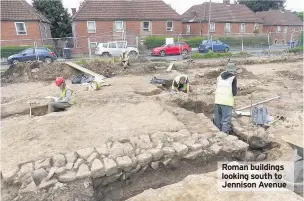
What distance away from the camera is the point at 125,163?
13.9ft

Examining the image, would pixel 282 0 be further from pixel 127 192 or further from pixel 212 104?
pixel 127 192

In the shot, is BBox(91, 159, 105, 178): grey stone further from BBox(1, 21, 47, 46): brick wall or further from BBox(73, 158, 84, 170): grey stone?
BBox(1, 21, 47, 46): brick wall

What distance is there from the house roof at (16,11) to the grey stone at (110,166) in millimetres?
24231

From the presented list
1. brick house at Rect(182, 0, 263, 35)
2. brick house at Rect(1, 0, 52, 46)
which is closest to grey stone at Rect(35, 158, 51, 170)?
brick house at Rect(1, 0, 52, 46)

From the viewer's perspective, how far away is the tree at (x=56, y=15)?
30.1 metres

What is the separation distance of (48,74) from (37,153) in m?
9.85

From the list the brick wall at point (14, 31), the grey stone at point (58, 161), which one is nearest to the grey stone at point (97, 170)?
the grey stone at point (58, 161)

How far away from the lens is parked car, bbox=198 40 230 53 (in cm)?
2306

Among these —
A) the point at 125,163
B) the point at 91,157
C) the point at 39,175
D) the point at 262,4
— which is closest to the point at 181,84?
the point at 125,163

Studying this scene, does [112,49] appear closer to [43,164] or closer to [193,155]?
[193,155]

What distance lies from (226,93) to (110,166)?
3.00 metres

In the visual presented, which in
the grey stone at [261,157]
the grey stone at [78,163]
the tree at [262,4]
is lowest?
the grey stone at [261,157]

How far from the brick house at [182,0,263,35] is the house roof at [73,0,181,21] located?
6.28m

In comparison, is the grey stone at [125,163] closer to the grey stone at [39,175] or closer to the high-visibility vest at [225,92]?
the grey stone at [39,175]
